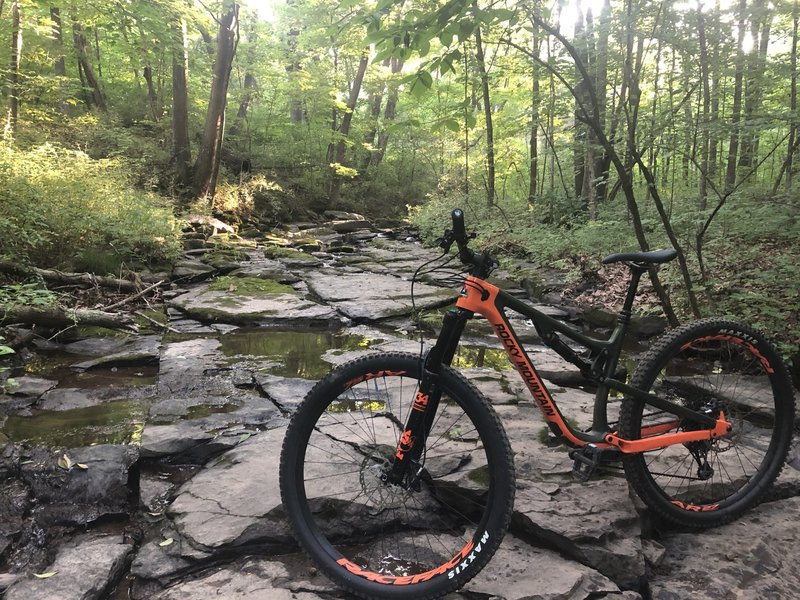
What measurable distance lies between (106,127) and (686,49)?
1616 cm

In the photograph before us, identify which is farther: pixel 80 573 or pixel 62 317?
pixel 62 317

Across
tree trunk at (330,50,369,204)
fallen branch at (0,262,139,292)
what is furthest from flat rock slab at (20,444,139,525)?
tree trunk at (330,50,369,204)

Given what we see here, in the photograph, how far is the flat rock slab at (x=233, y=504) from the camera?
7.14ft

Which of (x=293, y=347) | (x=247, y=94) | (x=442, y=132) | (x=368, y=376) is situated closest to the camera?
(x=368, y=376)

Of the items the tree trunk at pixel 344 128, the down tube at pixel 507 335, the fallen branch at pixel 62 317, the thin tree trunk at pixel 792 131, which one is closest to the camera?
the down tube at pixel 507 335

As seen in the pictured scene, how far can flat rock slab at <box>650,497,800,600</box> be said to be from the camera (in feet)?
6.40

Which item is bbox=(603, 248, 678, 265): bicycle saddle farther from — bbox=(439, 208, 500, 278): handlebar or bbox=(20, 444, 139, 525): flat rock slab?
bbox=(20, 444, 139, 525): flat rock slab

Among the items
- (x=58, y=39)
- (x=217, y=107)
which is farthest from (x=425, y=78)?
(x=58, y=39)

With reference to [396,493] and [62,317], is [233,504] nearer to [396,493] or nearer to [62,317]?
[396,493]

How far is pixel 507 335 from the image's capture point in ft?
7.04

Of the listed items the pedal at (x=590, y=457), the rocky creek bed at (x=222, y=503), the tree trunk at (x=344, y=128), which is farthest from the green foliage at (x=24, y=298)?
the tree trunk at (x=344, y=128)

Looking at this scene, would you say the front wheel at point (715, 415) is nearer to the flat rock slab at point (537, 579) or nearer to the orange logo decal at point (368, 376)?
the flat rock slab at point (537, 579)

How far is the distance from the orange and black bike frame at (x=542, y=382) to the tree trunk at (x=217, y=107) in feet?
43.6

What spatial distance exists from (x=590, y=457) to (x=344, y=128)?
72.6 feet
